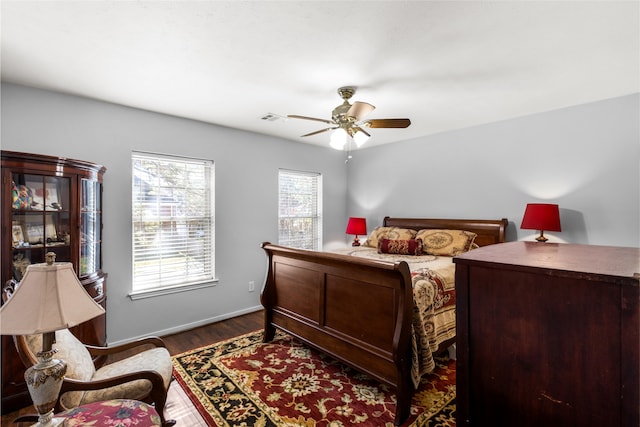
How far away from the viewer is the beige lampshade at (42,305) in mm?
1093

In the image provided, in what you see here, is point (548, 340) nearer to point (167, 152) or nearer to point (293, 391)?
point (293, 391)

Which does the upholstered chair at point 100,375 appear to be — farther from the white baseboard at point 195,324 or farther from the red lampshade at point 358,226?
the red lampshade at point 358,226

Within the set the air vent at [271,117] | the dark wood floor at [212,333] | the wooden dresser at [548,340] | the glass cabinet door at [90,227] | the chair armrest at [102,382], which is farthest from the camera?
the air vent at [271,117]

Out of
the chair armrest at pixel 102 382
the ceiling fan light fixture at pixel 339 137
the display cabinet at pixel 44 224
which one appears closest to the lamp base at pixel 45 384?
the chair armrest at pixel 102 382

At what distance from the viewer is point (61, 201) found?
7.98ft

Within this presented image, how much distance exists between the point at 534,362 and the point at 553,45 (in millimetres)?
2142

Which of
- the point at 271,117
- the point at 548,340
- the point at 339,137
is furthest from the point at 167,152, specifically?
the point at 548,340

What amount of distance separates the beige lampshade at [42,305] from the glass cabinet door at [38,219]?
4.84 ft

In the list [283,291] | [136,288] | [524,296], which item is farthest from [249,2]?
[136,288]

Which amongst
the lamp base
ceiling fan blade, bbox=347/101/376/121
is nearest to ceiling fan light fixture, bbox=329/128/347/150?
ceiling fan blade, bbox=347/101/376/121

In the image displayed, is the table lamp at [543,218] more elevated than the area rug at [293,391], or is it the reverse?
the table lamp at [543,218]

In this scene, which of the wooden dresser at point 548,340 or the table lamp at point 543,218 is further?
the table lamp at point 543,218

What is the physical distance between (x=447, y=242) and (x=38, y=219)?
4.01m

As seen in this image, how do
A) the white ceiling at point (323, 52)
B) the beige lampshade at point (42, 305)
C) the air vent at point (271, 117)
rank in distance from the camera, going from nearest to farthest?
the beige lampshade at point (42, 305)
the white ceiling at point (323, 52)
the air vent at point (271, 117)
